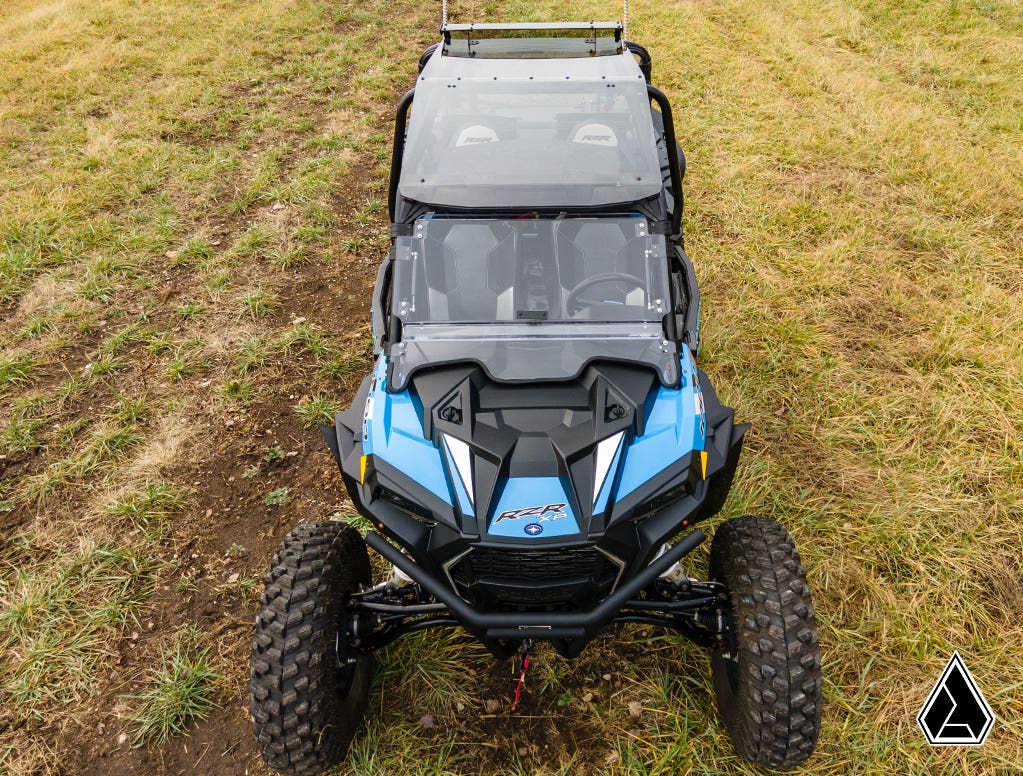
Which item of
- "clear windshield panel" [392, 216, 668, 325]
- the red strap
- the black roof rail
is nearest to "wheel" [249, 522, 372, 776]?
the red strap

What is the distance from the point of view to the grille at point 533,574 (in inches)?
86.8

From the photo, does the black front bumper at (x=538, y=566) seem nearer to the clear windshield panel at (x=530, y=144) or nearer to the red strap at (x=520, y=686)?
the red strap at (x=520, y=686)

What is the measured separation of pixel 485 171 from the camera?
10.4ft

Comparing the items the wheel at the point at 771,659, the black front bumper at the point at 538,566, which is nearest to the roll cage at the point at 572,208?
the black front bumper at the point at 538,566

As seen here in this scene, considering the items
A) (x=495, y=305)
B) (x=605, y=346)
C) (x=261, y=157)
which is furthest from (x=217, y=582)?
(x=261, y=157)

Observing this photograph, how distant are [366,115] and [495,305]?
19.4 ft

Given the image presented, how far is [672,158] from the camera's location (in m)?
3.81

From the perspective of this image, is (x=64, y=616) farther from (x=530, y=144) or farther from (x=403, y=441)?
(x=530, y=144)

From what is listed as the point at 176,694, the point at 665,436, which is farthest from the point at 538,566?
the point at 176,694

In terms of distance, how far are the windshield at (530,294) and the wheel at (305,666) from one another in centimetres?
80

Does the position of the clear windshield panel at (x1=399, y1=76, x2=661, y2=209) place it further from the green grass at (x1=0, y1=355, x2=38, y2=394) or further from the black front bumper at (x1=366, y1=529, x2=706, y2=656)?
the green grass at (x1=0, y1=355, x2=38, y2=394)

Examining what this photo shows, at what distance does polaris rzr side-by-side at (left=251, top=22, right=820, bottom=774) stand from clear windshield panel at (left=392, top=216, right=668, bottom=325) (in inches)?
0.4

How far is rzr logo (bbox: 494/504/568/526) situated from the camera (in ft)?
7.18

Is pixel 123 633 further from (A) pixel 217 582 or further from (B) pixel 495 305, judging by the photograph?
(B) pixel 495 305
